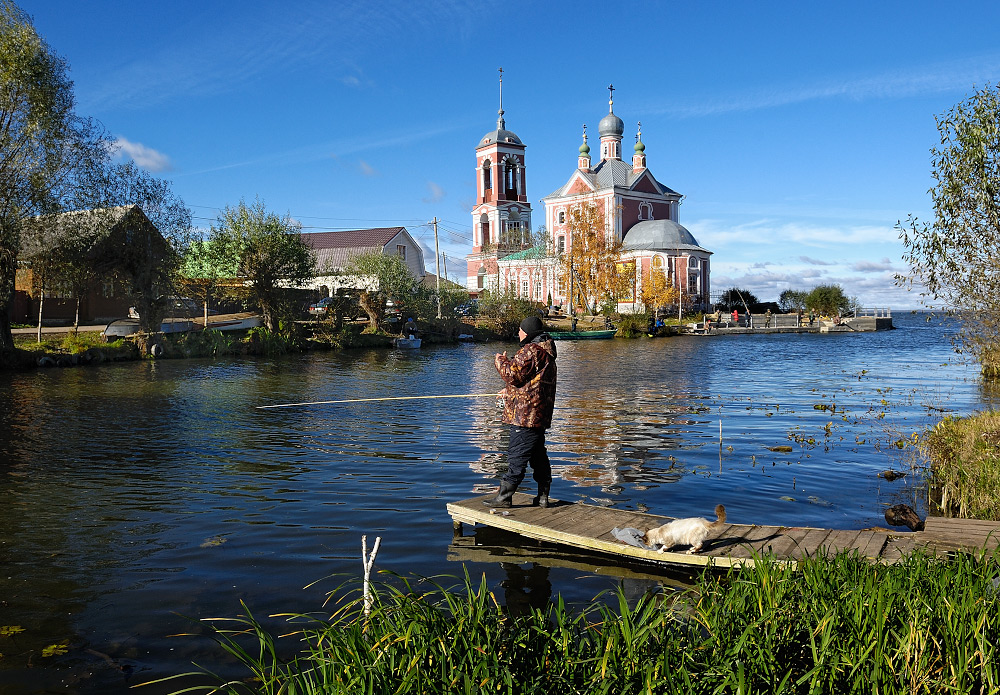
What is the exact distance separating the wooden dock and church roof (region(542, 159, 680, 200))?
7771 cm

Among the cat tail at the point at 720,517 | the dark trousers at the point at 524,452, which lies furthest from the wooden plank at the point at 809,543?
the dark trousers at the point at 524,452

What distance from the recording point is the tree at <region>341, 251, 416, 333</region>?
55156 mm

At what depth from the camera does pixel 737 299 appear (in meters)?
91.1

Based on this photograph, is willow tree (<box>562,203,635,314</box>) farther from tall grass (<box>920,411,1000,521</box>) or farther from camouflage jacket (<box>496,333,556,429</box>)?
camouflage jacket (<box>496,333,556,429</box>)

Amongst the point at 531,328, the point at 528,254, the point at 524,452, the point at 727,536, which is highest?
the point at 528,254

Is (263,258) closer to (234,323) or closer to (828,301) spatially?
(234,323)

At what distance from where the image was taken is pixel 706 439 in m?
16.4

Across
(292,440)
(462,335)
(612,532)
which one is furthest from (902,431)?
(462,335)

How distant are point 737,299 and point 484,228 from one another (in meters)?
32.7

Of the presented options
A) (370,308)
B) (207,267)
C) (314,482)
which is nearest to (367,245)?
(370,308)

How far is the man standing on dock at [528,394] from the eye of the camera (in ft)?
29.6

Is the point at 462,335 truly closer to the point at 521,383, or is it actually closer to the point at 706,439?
the point at 706,439

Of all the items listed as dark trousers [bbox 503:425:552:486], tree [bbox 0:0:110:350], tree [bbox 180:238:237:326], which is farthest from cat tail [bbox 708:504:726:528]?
tree [bbox 180:238:237:326]

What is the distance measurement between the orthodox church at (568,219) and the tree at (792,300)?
16.8 m
